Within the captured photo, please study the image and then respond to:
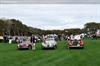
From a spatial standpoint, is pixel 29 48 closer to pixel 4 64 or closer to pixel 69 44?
pixel 69 44

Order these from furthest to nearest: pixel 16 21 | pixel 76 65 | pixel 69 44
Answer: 1. pixel 16 21
2. pixel 69 44
3. pixel 76 65

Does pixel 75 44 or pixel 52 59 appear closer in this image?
pixel 52 59

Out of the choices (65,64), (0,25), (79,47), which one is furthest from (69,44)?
(0,25)

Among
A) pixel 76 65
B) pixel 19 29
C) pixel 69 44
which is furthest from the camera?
pixel 19 29

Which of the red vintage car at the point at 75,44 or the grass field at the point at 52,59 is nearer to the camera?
the grass field at the point at 52,59

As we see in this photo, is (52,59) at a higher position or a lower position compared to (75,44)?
lower

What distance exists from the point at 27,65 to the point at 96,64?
4610mm

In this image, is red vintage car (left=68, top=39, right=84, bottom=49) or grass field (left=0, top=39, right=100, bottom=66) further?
red vintage car (left=68, top=39, right=84, bottom=49)

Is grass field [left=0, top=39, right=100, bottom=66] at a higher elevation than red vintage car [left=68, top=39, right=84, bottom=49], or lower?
lower

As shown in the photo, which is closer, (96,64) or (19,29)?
(96,64)

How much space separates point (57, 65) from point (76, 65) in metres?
1.24

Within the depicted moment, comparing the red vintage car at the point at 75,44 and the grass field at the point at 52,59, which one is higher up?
the red vintage car at the point at 75,44

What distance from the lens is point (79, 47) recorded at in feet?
139

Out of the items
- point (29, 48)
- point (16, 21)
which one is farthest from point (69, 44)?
point (16, 21)
